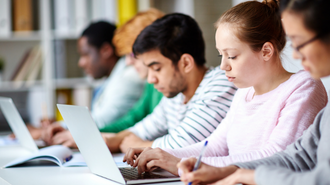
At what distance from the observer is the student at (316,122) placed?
538 mm

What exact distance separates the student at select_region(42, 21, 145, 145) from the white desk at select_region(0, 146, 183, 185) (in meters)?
→ 0.75

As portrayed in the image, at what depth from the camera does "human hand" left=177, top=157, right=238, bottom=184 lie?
0.60 metres

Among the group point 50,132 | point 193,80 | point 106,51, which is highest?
point 106,51

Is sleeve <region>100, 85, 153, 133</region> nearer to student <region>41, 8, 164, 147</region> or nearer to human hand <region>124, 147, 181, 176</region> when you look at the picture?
student <region>41, 8, 164, 147</region>

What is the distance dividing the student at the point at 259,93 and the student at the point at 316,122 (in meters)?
0.11

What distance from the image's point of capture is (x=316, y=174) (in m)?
0.52

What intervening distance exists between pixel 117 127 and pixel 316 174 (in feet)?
4.62

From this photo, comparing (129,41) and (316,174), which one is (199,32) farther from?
(316,174)

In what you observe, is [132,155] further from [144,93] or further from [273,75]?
[144,93]

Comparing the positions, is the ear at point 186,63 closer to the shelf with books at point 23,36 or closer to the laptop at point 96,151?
the laptop at point 96,151

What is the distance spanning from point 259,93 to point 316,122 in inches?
9.9

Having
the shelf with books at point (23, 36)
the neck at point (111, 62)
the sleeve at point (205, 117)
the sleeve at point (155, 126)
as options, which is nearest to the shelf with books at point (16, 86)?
the shelf with books at point (23, 36)

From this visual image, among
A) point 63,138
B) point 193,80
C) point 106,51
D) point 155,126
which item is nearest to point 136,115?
point 155,126

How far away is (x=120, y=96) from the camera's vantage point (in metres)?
2.11
